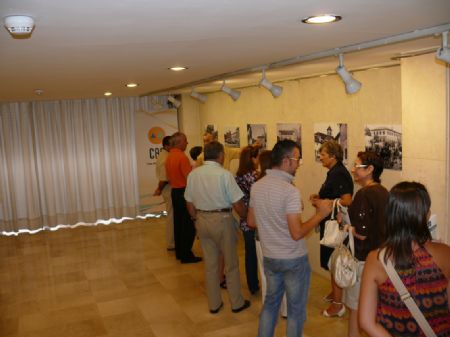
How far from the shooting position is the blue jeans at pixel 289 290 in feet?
11.1

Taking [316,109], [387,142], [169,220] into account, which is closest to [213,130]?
[169,220]

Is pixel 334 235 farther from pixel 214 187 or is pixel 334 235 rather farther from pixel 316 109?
pixel 316 109

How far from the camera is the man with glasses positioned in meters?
3.25

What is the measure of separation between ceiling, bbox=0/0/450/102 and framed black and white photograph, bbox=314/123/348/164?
1.18 metres

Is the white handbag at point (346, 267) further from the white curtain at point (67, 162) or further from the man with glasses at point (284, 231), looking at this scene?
the white curtain at point (67, 162)

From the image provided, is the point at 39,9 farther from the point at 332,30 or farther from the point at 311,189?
the point at 311,189

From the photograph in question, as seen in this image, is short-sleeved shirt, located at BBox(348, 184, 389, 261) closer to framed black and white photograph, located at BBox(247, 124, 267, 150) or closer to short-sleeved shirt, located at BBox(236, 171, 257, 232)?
short-sleeved shirt, located at BBox(236, 171, 257, 232)

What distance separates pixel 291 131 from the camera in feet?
19.9

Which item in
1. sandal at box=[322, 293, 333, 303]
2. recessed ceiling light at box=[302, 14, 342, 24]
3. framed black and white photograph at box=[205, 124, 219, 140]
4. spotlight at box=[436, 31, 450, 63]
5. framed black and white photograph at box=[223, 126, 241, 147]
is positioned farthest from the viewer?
framed black and white photograph at box=[205, 124, 219, 140]

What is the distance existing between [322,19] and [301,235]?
1562 mm

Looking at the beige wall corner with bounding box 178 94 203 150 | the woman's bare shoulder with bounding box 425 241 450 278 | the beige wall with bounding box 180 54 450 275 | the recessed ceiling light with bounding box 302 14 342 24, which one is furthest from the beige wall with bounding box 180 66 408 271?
the woman's bare shoulder with bounding box 425 241 450 278

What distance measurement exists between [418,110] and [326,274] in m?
2.60

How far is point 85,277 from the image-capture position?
19.9ft

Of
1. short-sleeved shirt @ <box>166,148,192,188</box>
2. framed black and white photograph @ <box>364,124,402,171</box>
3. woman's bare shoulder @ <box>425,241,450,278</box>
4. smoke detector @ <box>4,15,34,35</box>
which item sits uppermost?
smoke detector @ <box>4,15,34,35</box>
